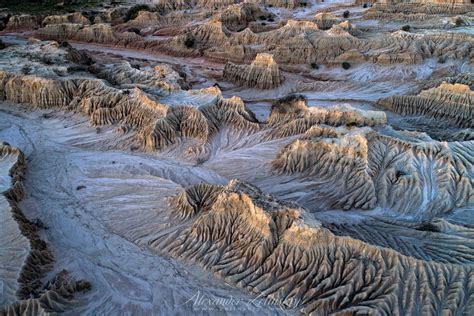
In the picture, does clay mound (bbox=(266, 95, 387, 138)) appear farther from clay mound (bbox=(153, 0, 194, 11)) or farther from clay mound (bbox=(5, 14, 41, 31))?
clay mound (bbox=(5, 14, 41, 31))

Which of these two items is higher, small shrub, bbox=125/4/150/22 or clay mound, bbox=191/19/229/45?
small shrub, bbox=125/4/150/22

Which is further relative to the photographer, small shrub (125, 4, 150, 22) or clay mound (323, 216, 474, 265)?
small shrub (125, 4, 150, 22)

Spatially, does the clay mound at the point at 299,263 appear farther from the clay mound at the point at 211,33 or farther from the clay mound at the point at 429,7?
the clay mound at the point at 429,7

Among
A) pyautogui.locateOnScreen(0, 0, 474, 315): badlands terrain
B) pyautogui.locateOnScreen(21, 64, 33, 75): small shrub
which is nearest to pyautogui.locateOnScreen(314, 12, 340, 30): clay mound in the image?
pyautogui.locateOnScreen(0, 0, 474, 315): badlands terrain

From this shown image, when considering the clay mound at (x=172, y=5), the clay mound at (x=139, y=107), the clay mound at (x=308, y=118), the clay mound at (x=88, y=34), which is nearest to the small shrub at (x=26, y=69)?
the clay mound at (x=139, y=107)

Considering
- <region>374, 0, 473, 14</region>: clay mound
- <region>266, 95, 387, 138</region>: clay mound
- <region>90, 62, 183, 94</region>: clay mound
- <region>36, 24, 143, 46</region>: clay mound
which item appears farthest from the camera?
<region>374, 0, 473, 14</region>: clay mound

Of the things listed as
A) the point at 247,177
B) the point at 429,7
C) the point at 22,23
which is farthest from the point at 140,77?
the point at 429,7

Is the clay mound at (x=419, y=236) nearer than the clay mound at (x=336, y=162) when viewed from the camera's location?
Yes

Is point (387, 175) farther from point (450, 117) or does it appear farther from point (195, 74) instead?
point (195, 74)
